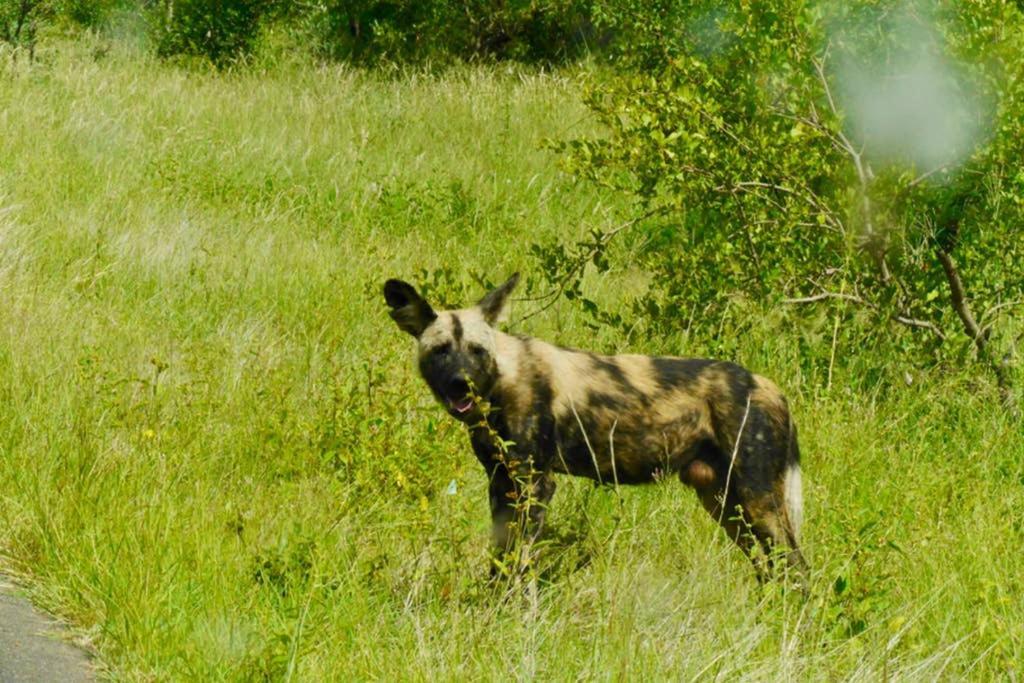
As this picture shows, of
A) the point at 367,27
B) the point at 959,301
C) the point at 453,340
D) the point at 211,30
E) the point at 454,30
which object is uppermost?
the point at 959,301

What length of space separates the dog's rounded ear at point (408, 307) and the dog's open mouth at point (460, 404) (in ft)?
1.25

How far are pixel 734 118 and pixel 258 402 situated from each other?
296 centimetres

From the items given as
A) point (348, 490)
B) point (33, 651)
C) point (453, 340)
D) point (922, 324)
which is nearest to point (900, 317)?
point (922, 324)

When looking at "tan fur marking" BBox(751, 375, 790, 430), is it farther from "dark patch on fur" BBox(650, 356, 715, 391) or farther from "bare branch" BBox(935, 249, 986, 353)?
"bare branch" BBox(935, 249, 986, 353)

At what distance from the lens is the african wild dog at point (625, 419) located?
5.21 meters

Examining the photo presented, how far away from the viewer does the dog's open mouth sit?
505 centimetres

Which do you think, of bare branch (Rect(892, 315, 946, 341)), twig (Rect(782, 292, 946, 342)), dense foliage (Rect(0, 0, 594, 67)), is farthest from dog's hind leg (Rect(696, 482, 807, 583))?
dense foliage (Rect(0, 0, 594, 67))

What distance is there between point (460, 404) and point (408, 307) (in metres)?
0.49

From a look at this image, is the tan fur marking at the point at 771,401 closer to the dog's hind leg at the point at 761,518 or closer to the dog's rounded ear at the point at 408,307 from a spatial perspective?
the dog's hind leg at the point at 761,518

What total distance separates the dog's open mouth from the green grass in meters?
0.14

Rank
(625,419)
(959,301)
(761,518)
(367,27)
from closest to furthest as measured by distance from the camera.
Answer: (761,518)
(625,419)
(959,301)
(367,27)

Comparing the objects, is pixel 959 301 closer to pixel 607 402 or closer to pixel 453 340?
pixel 607 402

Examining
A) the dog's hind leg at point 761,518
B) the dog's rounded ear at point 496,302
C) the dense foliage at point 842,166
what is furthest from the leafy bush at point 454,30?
the dog's hind leg at point 761,518

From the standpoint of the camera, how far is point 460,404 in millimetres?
5152
